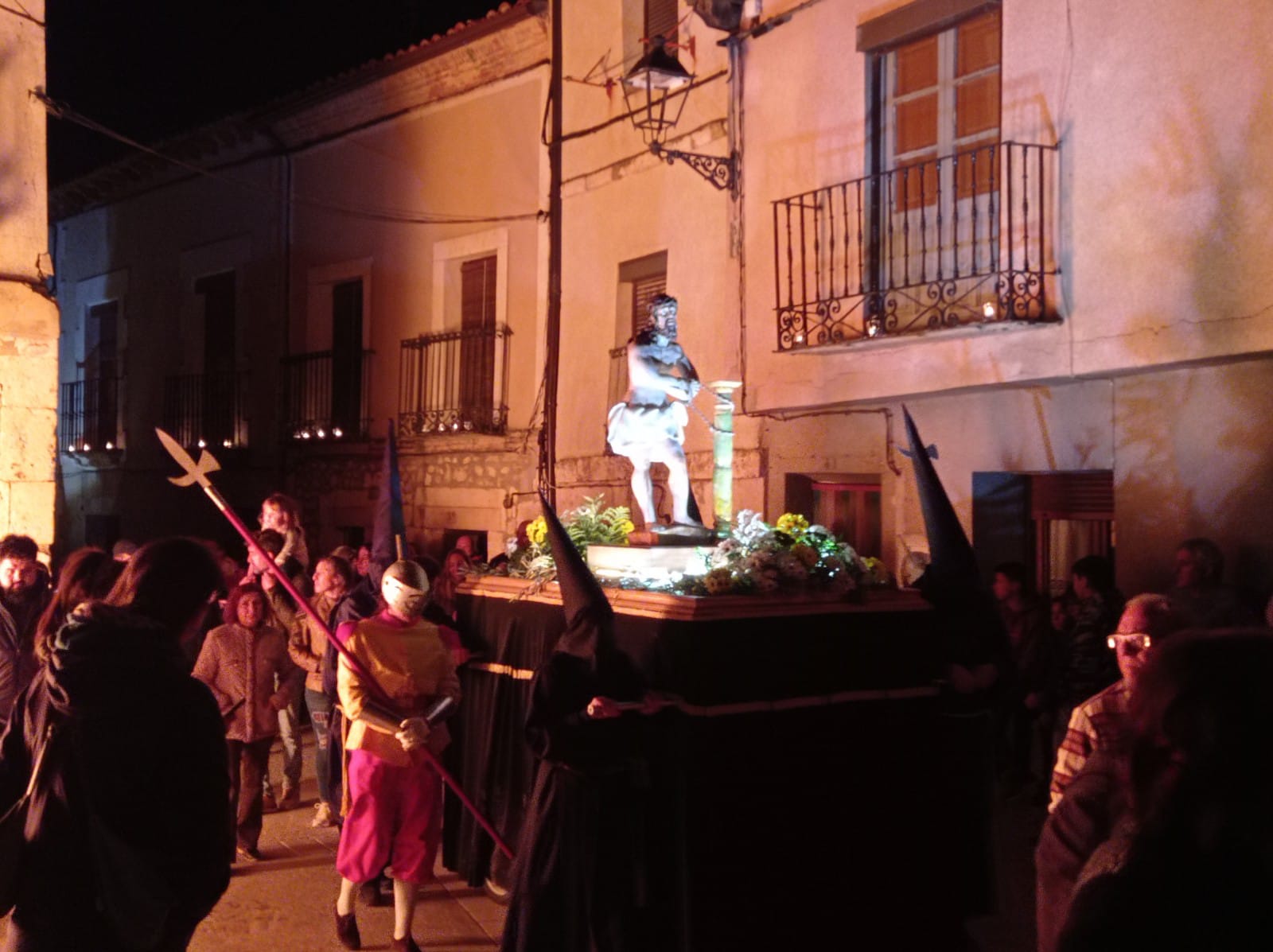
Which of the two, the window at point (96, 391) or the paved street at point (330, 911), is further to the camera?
the window at point (96, 391)

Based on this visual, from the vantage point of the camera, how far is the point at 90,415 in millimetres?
21109

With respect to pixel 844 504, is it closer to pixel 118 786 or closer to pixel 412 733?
pixel 412 733

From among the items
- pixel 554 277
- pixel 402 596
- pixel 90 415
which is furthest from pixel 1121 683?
pixel 90 415

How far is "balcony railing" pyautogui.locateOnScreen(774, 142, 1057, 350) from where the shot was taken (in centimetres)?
879

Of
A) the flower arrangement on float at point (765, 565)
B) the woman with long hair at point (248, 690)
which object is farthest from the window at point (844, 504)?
the woman with long hair at point (248, 690)

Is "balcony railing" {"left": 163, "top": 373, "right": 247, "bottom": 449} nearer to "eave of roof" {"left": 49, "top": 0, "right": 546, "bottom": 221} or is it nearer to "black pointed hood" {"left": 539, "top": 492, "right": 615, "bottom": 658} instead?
"eave of roof" {"left": 49, "top": 0, "right": 546, "bottom": 221}

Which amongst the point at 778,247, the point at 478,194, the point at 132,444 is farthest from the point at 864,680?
the point at 132,444

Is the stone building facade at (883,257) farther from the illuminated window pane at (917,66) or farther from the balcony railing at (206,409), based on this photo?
the balcony railing at (206,409)

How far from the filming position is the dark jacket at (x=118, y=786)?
10.5 feet

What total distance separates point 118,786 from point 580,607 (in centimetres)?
199

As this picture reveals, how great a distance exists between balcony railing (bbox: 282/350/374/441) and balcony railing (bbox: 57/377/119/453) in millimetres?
4745

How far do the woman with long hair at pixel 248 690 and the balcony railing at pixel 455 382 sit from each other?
725 cm

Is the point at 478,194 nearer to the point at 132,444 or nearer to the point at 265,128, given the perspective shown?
the point at 265,128

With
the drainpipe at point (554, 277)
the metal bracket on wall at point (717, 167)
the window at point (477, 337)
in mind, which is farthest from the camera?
the window at point (477, 337)
